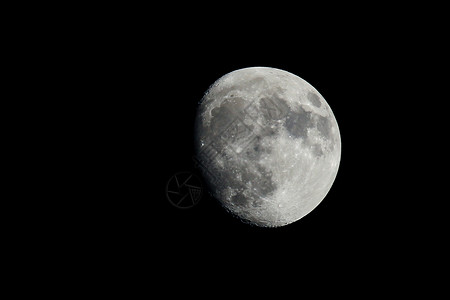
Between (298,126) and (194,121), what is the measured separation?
1494 millimetres

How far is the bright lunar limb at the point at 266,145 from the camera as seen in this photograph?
4.36 meters

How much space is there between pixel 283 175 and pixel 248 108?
1.00 m

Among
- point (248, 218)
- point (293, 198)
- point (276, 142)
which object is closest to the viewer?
point (276, 142)

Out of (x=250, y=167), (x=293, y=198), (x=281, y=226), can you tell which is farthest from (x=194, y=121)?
(x=281, y=226)

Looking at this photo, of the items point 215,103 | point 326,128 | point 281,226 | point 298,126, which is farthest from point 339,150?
point 215,103

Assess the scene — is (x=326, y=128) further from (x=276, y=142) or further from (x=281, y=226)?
(x=281, y=226)

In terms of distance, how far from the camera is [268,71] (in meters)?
4.97

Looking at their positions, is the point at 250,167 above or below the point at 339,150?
below

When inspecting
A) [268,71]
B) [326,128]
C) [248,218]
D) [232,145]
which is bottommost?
[248,218]

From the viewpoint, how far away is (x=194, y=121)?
4.88 metres

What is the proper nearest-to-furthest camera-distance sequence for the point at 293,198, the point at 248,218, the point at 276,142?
the point at 276,142, the point at 293,198, the point at 248,218

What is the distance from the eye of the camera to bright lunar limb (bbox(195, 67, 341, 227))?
14.3 ft

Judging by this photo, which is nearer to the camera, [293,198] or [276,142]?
[276,142]

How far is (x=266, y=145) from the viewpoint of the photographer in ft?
14.2
